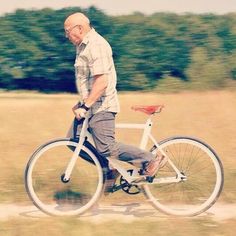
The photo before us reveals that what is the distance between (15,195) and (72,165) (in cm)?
88

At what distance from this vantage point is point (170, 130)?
11.4 metres

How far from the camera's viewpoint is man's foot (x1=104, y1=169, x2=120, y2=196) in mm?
6605

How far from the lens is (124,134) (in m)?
10.5

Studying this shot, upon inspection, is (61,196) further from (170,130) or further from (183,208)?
(170,130)

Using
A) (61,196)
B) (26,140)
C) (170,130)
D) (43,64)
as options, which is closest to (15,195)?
(61,196)

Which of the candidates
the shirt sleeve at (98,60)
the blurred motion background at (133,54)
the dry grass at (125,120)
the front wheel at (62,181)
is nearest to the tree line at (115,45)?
the blurred motion background at (133,54)

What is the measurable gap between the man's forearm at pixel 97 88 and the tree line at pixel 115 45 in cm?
1563

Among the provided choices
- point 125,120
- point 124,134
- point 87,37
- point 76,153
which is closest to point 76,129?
point 76,153

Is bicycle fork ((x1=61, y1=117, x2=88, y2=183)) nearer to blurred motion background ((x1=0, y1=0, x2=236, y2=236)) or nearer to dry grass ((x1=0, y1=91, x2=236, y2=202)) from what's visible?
dry grass ((x1=0, y1=91, x2=236, y2=202))

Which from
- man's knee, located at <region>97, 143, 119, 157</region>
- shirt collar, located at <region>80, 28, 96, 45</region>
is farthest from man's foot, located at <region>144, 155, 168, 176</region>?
shirt collar, located at <region>80, 28, 96, 45</region>

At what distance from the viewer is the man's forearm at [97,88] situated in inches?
245

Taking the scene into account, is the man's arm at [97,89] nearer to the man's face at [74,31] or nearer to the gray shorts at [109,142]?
the gray shorts at [109,142]

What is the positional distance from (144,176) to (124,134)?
3.97m

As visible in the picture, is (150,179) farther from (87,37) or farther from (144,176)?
(87,37)
